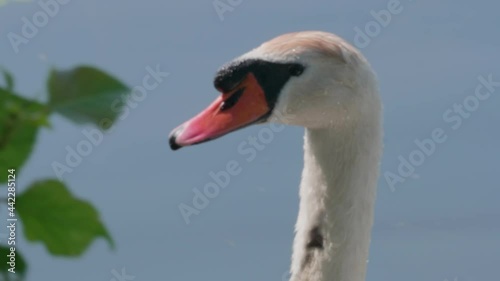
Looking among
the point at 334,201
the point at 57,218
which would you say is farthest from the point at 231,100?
the point at 57,218

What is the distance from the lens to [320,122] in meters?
1.29

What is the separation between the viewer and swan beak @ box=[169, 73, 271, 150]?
1251mm

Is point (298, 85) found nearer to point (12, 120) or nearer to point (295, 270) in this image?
point (295, 270)

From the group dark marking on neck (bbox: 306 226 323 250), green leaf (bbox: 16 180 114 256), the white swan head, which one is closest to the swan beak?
the white swan head

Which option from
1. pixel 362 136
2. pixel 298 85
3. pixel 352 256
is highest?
pixel 298 85

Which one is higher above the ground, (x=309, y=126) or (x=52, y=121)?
(x=52, y=121)

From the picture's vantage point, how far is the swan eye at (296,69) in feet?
4.09

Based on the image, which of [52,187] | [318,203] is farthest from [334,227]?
[52,187]

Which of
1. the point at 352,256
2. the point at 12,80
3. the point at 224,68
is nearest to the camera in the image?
the point at 12,80

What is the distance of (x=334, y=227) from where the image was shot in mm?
1343

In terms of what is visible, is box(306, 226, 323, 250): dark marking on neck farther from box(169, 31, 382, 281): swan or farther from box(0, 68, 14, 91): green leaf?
box(0, 68, 14, 91): green leaf

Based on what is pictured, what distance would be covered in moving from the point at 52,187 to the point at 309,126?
1067 millimetres

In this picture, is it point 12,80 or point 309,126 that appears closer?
point 12,80

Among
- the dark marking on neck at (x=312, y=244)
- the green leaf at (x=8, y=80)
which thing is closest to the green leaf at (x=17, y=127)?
the green leaf at (x=8, y=80)
